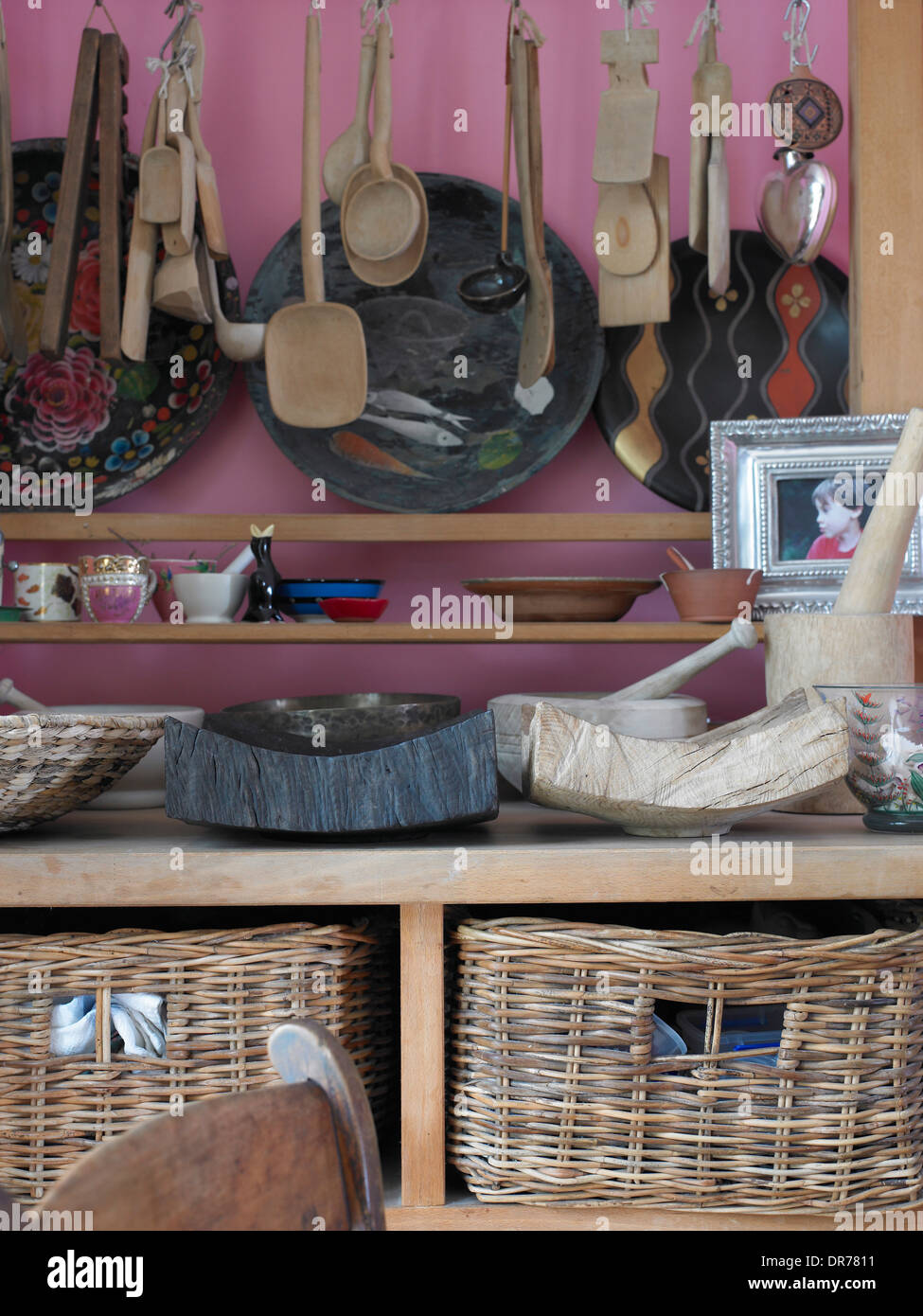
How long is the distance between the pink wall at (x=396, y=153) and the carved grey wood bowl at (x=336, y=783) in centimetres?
67

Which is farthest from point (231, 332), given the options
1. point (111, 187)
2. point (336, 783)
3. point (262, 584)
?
point (336, 783)

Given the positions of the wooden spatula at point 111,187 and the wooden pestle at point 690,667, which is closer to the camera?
the wooden pestle at point 690,667

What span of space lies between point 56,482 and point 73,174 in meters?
0.40

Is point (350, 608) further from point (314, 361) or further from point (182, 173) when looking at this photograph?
point (182, 173)

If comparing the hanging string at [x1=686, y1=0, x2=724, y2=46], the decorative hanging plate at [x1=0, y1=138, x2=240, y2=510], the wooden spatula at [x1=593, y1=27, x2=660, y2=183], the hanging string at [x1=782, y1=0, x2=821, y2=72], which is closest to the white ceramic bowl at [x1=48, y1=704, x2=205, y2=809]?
the decorative hanging plate at [x1=0, y1=138, x2=240, y2=510]

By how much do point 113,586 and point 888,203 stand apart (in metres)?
1.14

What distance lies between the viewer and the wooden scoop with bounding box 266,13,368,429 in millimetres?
1473

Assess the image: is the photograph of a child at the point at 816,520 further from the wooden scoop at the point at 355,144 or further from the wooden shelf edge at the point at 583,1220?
the wooden shelf edge at the point at 583,1220

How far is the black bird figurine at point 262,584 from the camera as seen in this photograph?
1.43 metres

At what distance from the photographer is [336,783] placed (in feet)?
3.20

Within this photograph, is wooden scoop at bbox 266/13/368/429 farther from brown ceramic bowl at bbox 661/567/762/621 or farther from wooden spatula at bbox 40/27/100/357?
brown ceramic bowl at bbox 661/567/762/621

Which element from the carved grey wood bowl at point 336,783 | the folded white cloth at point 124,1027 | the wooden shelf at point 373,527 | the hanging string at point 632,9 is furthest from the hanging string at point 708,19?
the folded white cloth at point 124,1027
